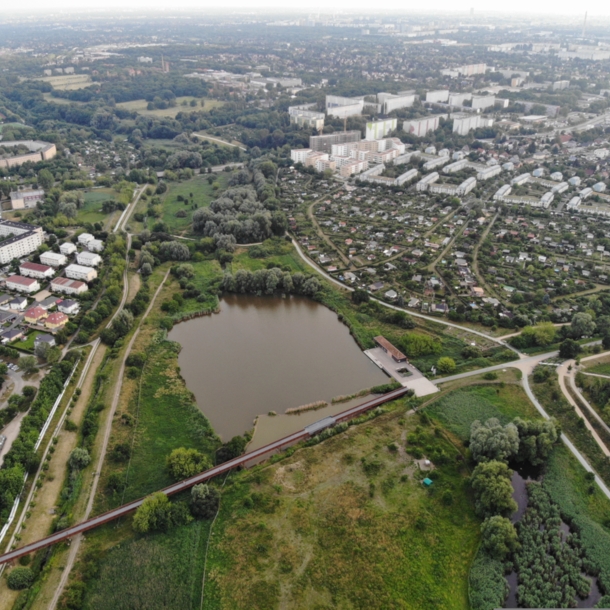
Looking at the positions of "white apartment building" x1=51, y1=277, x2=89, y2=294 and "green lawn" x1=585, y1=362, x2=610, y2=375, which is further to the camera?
"white apartment building" x1=51, y1=277, x2=89, y2=294

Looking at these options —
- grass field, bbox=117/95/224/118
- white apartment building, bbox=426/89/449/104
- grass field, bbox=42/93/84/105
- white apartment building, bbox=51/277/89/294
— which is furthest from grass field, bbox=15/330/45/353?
white apartment building, bbox=426/89/449/104

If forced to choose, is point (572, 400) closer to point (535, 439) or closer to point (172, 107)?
point (535, 439)

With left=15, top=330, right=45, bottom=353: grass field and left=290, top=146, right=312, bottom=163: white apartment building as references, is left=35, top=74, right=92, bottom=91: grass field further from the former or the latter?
left=15, top=330, right=45, bottom=353: grass field

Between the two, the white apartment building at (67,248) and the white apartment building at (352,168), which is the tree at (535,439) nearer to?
the white apartment building at (67,248)

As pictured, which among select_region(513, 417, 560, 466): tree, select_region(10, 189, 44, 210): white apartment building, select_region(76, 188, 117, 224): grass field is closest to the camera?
select_region(513, 417, 560, 466): tree

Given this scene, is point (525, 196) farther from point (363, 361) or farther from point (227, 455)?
point (227, 455)
